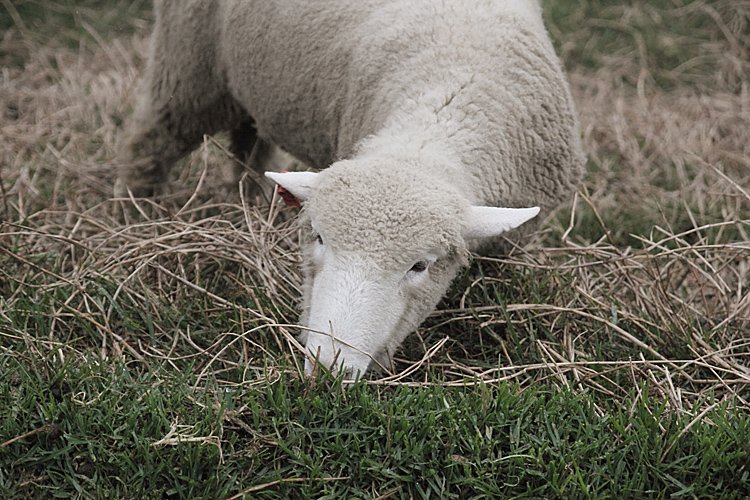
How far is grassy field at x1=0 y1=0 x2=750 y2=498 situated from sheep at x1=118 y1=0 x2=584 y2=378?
225 millimetres

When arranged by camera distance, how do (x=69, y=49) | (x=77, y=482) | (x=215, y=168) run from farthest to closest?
(x=69, y=49) → (x=215, y=168) → (x=77, y=482)

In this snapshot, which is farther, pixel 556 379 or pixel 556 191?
pixel 556 191

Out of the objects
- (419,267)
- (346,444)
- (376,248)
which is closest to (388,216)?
(376,248)

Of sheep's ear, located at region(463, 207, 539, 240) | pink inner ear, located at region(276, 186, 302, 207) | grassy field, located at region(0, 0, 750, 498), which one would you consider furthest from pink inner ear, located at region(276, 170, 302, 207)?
sheep's ear, located at region(463, 207, 539, 240)

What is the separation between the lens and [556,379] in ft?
9.35

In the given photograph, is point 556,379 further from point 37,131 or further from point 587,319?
point 37,131

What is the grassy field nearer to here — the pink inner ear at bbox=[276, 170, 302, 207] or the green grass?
the green grass

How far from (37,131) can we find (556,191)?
318 cm

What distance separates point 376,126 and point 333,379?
Answer: 3.29 feet

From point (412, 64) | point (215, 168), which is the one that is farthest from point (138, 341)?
point (215, 168)

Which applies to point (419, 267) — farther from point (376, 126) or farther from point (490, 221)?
point (376, 126)

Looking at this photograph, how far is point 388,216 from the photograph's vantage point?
2482 millimetres

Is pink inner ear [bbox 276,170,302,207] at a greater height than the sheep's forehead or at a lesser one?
lesser

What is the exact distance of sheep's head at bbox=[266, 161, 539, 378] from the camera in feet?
8.10
